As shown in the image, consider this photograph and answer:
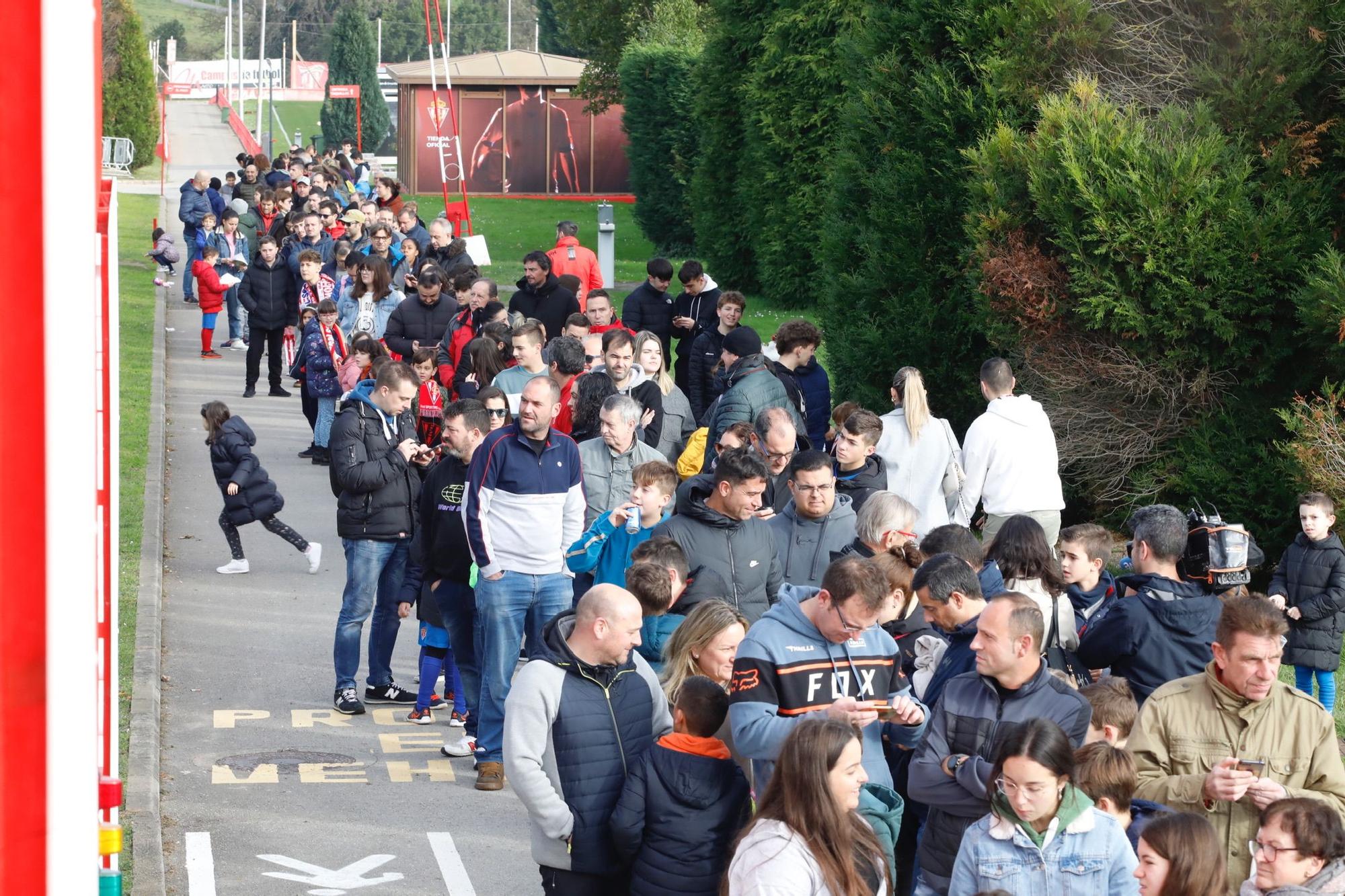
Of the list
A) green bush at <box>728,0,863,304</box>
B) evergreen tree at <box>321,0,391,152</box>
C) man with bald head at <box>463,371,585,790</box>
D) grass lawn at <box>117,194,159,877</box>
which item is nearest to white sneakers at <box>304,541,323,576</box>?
grass lawn at <box>117,194,159,877</box>

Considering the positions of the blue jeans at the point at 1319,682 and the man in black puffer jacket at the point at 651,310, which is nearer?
the blue jeans at the point at 1319,682

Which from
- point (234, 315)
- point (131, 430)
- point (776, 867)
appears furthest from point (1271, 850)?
point (234, 315)

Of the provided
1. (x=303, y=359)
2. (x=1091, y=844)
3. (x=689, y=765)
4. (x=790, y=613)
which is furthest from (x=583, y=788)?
(x=303, y=359)

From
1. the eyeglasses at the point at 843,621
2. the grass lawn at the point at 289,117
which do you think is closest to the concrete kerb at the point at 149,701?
the eyeglasses at the point at 843,621

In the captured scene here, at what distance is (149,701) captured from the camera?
10016mm

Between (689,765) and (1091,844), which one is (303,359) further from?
(1091,844)

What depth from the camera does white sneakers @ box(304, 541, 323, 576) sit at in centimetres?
1355

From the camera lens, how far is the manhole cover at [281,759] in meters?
9.33

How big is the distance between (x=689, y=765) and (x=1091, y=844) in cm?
138

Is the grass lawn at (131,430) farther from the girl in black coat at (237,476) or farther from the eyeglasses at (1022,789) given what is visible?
the eyeglasses at (1022,789)

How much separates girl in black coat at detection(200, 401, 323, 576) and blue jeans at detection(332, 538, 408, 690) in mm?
3088

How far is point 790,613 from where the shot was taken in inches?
220

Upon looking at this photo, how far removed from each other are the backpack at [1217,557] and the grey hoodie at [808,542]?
5.70 ft

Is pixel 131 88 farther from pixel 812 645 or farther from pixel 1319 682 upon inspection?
pixel 812 645
